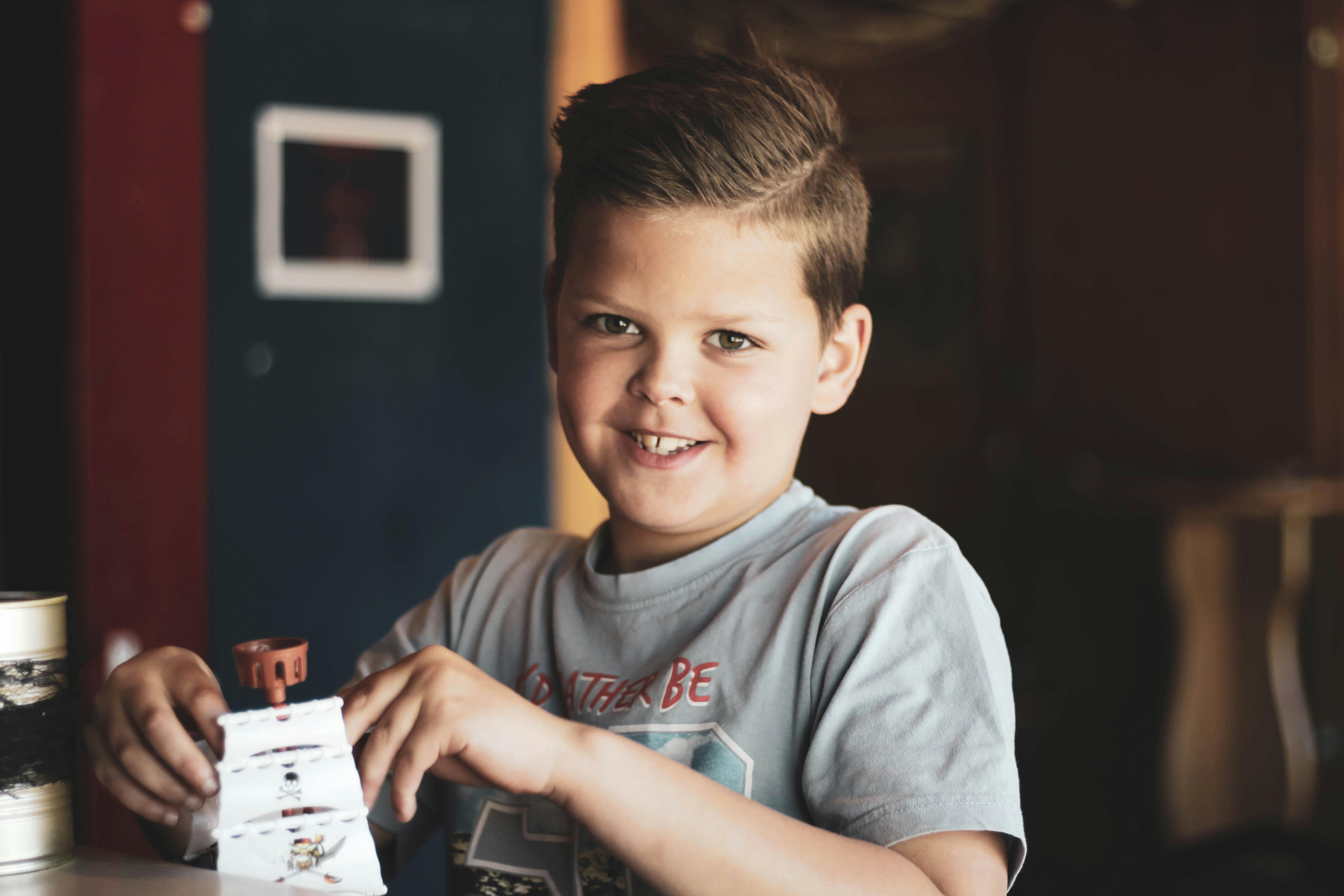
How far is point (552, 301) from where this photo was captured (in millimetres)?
996

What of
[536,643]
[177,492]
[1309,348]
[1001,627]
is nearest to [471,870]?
[536,643]

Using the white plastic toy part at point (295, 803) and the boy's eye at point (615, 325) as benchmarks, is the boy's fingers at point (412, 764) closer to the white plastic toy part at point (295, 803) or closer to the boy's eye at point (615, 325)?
the white plastic toy part at point (295, 803)

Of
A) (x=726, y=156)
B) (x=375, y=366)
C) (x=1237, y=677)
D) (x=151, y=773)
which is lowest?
(x=1237, y=677)

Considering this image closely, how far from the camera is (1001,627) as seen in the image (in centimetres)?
80

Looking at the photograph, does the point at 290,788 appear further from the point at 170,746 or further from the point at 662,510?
the point at 662,510

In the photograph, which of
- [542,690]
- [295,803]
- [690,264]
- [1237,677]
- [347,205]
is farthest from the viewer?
[1237,677]

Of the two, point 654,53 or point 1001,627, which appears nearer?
point 1001,627

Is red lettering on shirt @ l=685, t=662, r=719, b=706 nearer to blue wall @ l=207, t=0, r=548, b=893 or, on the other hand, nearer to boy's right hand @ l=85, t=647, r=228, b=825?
boy's right hand @ l=85, t=647, r=228, b=825

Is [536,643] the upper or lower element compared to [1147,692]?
upper

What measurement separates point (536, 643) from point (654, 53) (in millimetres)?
2709

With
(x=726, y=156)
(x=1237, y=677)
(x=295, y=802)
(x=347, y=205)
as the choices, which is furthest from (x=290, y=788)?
(x=1237, y=677)

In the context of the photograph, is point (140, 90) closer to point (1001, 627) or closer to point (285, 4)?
point (285, 4)

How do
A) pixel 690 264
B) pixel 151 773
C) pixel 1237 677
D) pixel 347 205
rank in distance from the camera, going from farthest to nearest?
pixel 1237 677
pixel 347 205
pixel 690 264
pixel 151 773

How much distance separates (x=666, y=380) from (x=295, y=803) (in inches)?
14.1
